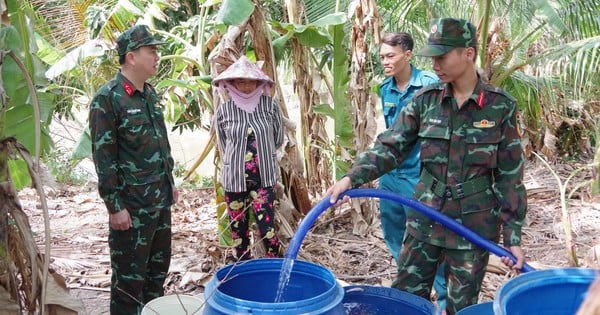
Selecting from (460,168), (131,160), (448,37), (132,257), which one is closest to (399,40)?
(448,37)

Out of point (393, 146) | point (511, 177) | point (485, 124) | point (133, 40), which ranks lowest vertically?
point (511, 177)

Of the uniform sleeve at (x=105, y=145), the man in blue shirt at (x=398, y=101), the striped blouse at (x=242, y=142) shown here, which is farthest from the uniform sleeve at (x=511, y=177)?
the uniform sleeve at (x=105, y=145)

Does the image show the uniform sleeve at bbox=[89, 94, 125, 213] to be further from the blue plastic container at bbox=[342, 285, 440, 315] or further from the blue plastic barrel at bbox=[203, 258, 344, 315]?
the blue plastic container at bbox=[342, 285, 440, 315]

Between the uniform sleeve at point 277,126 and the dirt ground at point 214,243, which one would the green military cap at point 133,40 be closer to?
the dirt ground at point 214,243

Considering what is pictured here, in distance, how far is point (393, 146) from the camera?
9.12ft

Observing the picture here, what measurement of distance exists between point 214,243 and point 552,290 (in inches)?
119

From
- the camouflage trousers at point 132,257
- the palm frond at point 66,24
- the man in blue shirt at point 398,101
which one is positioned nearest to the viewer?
the camouflage trousers at point 132,257

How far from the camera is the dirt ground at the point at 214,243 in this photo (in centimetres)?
426

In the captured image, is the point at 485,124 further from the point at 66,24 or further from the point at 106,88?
the point at 66,24

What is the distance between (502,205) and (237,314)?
51.8 inches

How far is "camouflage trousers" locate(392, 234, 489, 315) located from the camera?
262 cm

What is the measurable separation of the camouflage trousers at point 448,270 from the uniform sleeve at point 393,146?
0.36m

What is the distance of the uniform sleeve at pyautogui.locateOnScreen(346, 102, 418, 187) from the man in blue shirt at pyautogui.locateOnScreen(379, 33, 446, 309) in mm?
987

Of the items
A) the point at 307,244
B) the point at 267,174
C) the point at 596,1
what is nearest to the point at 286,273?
the point at 267,174
